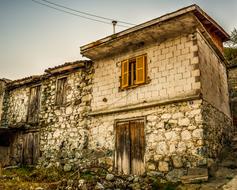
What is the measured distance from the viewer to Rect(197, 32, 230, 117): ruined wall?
892 cm

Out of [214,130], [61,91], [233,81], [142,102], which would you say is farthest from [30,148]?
[233,81]

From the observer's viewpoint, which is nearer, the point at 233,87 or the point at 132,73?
the point at 132,73

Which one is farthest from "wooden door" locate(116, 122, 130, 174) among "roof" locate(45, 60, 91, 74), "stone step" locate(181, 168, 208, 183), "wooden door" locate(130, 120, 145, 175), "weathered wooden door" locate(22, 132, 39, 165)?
"weathered wooden door" locate(22, 132, 39, 165)

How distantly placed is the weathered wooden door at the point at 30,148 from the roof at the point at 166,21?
17.5 ft

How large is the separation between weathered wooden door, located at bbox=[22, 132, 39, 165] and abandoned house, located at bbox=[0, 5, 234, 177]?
49 mm

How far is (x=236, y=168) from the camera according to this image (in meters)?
8.15

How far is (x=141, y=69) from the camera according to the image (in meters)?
9.88

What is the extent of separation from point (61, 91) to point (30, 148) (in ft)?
11.4

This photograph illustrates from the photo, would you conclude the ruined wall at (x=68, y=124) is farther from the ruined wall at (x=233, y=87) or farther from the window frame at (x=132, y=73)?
the ruined wall at (x=233, y=87)

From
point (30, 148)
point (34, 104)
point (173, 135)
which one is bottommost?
point (30, 148)

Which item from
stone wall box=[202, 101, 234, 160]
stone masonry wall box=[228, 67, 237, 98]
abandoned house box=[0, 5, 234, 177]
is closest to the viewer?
stone wall box=[202, 101, 234, 160]

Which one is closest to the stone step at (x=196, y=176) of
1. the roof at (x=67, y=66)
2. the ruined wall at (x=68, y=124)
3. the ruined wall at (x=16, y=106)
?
the ruined wall at (x=68, y=124)

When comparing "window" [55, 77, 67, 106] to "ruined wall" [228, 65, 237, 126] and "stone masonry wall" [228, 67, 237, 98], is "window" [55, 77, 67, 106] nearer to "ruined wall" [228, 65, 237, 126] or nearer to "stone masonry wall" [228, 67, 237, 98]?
"ruined wall" [228, 65, 237, 126]

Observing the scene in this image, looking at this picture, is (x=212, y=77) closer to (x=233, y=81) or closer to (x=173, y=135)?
(x=173, y=135)
